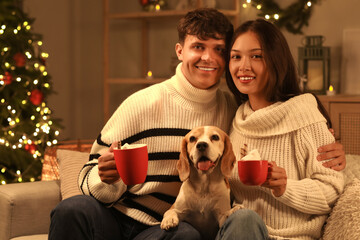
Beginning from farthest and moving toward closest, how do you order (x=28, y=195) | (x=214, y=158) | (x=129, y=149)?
(x=28, y=195), (x=214, y=158), (x=129, y=149)

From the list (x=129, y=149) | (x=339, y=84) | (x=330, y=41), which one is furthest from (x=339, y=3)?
(x=129, y=149)

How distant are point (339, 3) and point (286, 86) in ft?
7.52

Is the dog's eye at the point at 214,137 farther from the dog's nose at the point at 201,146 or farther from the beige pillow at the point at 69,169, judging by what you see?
the beige pillow at the point at 69,169

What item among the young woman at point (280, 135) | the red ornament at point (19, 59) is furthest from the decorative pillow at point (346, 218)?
the red ornament at point (19, 59)

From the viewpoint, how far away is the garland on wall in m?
4.13

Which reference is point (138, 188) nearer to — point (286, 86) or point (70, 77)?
point (286, 86)

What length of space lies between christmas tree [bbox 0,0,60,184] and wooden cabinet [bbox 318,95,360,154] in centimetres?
215

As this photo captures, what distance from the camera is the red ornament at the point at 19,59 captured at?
3832 mm

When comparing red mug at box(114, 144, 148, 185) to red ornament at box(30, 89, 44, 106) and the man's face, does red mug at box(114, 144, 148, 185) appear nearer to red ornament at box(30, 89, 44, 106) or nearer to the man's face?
the man's face

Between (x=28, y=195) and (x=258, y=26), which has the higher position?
(x=258, y=26)

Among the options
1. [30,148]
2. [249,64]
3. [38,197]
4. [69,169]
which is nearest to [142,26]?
[30,148]

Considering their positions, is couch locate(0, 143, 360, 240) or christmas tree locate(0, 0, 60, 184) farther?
christmas tree locate(0, 0, 60, 184)

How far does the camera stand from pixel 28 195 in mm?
2387

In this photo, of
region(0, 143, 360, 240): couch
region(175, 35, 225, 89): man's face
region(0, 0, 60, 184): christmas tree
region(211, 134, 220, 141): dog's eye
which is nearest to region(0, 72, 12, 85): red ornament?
region(0, 0, 60, 184): christmas tree
